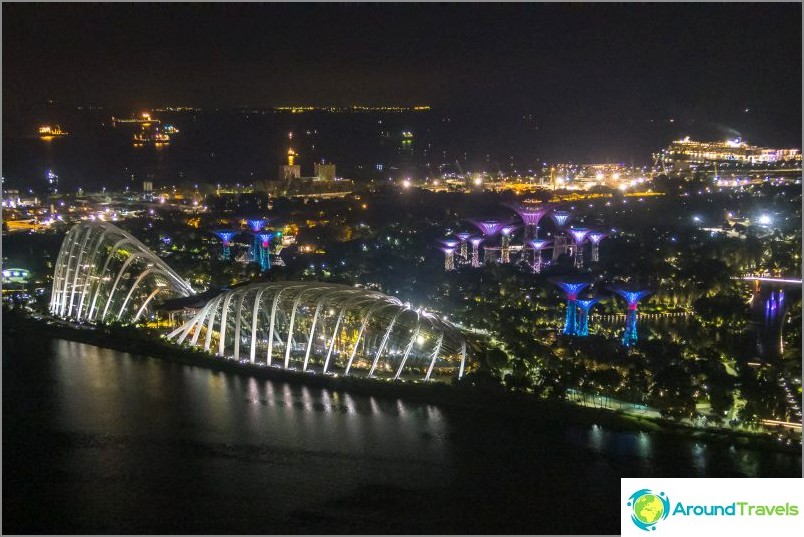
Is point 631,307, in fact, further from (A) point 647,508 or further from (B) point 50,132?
(B) point 50,132

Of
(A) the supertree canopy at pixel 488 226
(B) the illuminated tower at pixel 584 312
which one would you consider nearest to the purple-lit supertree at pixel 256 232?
(A) the supertree canopy at pixel 488 226

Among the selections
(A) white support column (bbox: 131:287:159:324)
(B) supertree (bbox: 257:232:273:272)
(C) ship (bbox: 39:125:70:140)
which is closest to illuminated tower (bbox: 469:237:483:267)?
(B) supertree (bbox: 257:232:273:272)

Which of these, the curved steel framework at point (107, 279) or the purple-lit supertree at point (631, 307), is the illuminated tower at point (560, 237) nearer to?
the purple-lit supertree at point (631, 307)

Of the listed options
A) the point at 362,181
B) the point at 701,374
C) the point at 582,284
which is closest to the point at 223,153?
the point at 362,181

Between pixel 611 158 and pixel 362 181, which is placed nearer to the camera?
pixel 362 181

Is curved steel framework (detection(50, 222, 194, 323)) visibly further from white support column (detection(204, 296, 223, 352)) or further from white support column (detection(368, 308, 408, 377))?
white support column (detection(368, 308, 408, 377))

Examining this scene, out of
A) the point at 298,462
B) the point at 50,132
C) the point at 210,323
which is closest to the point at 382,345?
the point at 210,323

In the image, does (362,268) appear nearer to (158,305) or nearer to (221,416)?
(158,305)

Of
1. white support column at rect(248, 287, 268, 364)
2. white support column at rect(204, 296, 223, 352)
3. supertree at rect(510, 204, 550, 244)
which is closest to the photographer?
white support column at rect(248, 287, 268, 364)
